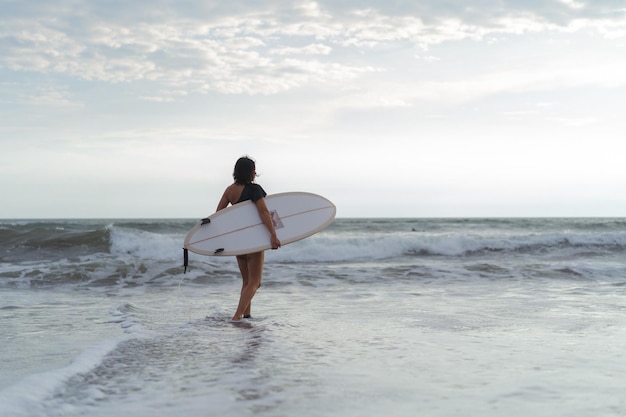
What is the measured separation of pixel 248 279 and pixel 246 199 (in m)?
0.82

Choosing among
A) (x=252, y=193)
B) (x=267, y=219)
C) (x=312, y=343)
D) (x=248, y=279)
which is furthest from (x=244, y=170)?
(x=312, y=343)

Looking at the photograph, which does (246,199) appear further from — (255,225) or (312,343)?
(312,343)

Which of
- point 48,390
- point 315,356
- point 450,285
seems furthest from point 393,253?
point 48,390

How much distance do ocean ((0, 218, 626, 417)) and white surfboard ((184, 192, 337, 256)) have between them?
0.76m

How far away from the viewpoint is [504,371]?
12.7 feet

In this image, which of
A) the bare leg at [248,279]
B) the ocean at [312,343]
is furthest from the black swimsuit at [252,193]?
the ocean at [312,343]

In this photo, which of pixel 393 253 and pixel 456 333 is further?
pixel 393 253

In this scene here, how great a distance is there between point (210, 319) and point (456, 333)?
251 centimetres

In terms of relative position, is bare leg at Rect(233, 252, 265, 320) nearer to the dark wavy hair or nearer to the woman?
the woman

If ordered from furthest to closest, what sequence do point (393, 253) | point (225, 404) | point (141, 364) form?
1. point (393, 253)
2. point (141, 364)
3. point (225, 404)

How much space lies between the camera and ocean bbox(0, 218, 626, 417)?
325 centimetres

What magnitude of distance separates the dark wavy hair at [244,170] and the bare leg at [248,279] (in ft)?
2.50

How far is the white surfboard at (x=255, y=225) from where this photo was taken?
20.4 feet

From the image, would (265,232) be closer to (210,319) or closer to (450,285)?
(210,319)
